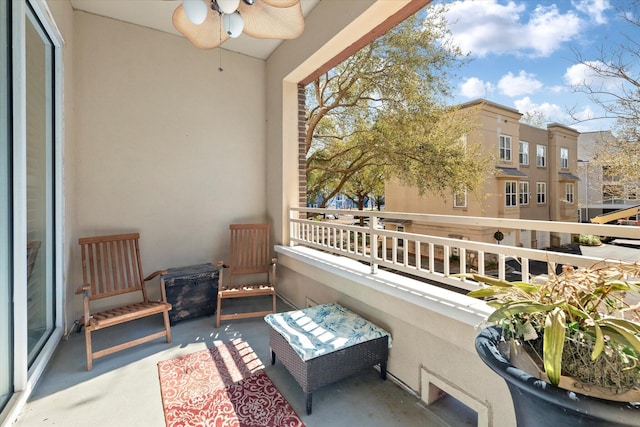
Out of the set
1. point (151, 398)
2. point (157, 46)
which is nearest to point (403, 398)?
point (151, 398)

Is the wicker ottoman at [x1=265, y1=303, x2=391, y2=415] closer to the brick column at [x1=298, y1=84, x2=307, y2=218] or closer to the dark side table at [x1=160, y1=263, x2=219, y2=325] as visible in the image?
the dark side table at [x1=160, y1=263, x2=219, y2=325]

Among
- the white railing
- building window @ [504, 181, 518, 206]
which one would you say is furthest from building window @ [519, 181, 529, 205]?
the white railing

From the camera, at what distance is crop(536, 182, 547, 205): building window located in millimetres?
5680

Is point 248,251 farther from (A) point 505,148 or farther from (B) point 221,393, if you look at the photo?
(A) point 505,148

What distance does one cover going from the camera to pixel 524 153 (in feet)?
20.0

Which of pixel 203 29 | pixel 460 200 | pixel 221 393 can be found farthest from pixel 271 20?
pixel 460 200

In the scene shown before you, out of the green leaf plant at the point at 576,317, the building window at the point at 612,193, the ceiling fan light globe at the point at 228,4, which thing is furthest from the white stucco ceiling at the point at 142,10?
the building window at the point at 612,193

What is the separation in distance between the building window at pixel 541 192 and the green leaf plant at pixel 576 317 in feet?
18.5

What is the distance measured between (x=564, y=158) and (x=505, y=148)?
4.61 ft

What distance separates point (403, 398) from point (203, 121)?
415 cm

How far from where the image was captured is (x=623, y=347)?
84 centimetres

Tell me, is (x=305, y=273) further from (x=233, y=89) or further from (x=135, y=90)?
(x=135, y=90)

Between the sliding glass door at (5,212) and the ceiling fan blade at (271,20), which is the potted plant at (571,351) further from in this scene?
the sliding glass door at (5,212)

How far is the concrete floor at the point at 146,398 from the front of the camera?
80.0 inches
